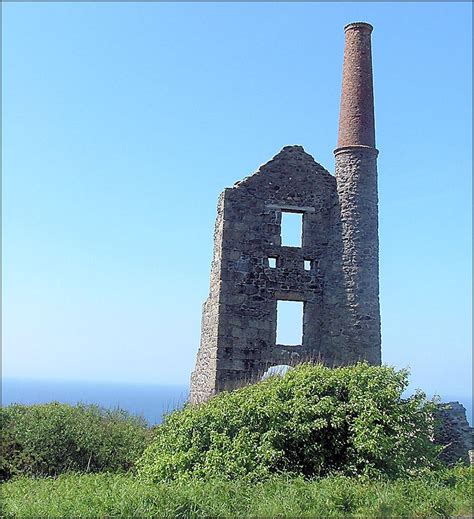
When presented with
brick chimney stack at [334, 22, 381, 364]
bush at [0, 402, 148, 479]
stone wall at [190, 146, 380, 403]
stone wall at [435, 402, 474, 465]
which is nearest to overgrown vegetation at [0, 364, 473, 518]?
bush at [0, 402, 148, 479]

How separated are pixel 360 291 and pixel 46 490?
1034cm

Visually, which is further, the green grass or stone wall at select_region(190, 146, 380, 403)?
stone wall at select_region(190, 146, 380, 403)

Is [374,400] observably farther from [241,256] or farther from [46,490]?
[241,256]

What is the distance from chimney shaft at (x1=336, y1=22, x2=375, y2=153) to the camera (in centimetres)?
1958

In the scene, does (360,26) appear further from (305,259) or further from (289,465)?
(289,465)

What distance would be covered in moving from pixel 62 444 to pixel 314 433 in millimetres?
6105

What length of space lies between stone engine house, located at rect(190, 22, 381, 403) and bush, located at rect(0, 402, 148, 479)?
3.67 meters

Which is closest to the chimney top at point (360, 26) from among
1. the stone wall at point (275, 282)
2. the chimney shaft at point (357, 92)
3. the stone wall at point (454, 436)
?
the chimney shaft at point (357, 92)

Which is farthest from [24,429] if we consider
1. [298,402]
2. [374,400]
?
[374,400]

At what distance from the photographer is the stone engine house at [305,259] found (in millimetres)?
18375

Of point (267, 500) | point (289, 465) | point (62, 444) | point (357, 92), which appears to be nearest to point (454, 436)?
point (289, 465)

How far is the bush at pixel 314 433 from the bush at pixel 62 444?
3.29 m

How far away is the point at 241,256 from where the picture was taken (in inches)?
735

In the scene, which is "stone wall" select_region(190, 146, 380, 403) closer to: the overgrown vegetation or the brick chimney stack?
the brick chimney stack
